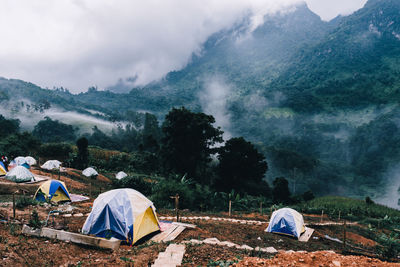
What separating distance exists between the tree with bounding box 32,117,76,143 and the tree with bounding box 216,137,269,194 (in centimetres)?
5921

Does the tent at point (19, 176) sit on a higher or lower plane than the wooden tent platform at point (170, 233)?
higher

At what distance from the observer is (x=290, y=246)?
1067 cm

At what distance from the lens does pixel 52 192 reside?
52.2 feet

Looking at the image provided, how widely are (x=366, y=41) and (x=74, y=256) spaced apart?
601 ft

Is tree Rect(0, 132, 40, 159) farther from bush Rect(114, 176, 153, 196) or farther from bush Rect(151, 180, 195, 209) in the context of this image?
bush Rect(151, 180, 195, 209)

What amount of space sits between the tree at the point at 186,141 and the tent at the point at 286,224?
18.3 meters

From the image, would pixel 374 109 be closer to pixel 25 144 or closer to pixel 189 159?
pixel 189 159

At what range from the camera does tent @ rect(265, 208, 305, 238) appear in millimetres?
12797

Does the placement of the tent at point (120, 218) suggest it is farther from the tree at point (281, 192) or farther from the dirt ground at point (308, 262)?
the tree at point (281, 192)

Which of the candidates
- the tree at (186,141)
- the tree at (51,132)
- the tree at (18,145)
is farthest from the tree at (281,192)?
the tree at (51,132)

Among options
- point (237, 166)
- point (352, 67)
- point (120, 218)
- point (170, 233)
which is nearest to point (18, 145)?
point (237, 166)

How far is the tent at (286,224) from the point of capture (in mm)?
12797

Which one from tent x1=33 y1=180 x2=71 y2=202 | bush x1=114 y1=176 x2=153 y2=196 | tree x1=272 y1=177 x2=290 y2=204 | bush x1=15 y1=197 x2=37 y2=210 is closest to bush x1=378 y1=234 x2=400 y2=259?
bush x1=15 y1=197 x2=37 y2=210

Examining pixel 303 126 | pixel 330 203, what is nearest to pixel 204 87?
pixel 303 126
